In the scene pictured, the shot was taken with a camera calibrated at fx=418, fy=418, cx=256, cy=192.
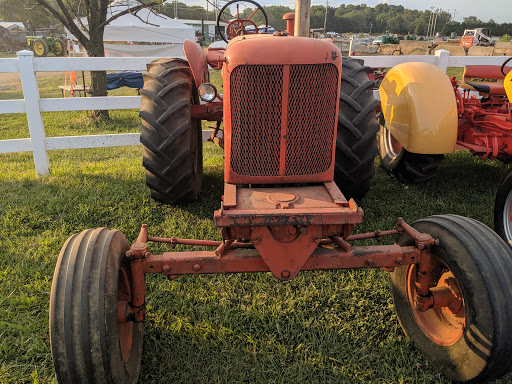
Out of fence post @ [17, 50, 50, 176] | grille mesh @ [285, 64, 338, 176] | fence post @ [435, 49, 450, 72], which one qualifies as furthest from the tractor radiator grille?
fence post @ [435, 49, 450, 72]

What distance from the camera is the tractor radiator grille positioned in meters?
2.46

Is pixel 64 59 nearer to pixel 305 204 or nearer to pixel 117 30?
pixel 305 204

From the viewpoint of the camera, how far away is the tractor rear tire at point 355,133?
341 cm

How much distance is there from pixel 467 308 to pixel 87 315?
6.25 ft

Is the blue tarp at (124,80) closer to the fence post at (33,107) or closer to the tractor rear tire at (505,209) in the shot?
the fence post at (33,107)

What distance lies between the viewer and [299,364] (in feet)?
8.02

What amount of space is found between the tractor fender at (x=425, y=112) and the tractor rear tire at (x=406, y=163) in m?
0.49

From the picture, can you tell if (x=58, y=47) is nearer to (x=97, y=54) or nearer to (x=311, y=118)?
(x=97, y=54)

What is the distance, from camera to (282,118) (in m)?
2.51

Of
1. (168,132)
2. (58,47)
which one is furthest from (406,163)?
(58,47)

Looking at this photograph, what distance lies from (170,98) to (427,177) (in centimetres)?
292

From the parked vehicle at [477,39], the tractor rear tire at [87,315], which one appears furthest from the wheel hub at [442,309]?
the parked vehicle at [477,39]

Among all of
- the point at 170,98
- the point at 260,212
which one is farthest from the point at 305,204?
the point at 170,98

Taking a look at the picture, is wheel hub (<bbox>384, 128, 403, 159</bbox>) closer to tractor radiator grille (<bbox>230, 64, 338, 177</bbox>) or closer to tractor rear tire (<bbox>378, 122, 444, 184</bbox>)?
tractor rear tire (<bbox>378, 122, 444, 184</bbox>)
